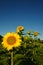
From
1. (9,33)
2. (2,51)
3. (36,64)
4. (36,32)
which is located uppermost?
(36,32)

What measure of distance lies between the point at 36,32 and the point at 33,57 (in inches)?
56.1

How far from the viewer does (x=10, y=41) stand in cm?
265

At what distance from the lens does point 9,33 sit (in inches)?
110

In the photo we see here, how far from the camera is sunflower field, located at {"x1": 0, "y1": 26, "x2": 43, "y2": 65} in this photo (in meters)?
2.60

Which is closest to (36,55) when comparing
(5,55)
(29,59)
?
(29,59)

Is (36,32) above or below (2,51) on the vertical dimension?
above

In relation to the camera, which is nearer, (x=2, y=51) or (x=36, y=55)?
(x=2, y=51)

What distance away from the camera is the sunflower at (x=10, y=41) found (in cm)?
255

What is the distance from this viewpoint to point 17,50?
2865 millimetres

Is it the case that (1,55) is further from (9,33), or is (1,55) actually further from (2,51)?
(9,33)

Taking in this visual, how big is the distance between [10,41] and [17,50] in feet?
0.91

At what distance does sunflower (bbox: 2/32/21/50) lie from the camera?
2553 millimetres

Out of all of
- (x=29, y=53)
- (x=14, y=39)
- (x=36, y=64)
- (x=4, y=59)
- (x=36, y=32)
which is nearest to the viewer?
(x=14, y=39)

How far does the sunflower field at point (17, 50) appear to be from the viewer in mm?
2596
